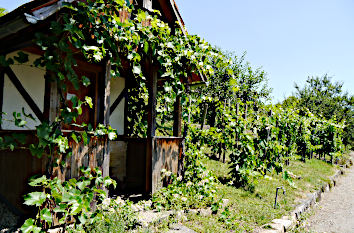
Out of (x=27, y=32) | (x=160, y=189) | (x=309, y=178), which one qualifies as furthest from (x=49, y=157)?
(x=309, y=178)

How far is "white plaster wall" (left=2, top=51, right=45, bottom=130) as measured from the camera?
479 cm

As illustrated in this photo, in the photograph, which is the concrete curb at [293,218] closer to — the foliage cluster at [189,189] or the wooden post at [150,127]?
the foliage cluster at [189,189]

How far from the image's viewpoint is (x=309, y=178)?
27.9ft

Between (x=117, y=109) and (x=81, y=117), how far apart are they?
102cm

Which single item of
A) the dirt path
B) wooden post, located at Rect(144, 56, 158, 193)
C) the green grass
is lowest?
the dirt path

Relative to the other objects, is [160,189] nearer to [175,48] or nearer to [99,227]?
[99,227]

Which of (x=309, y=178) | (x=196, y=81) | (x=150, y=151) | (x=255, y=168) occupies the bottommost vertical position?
(x=309, y=178)

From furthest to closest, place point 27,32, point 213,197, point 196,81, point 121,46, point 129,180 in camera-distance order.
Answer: point 196,81 → point 129,180 → point 213,197 → point 121,46 → point 27,32

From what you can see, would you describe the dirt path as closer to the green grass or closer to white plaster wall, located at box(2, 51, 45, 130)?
the green grass

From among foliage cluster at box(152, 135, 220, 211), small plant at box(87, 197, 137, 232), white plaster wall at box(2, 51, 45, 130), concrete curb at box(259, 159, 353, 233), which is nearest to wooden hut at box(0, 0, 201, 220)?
white plaster wall at box(2, 51, 45, 130)

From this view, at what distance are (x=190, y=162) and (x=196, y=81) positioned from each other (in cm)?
212

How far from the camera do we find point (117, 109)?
6746mm

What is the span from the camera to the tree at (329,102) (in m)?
23.2

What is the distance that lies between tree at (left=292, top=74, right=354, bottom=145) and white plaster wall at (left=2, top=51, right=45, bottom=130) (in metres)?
20.9
